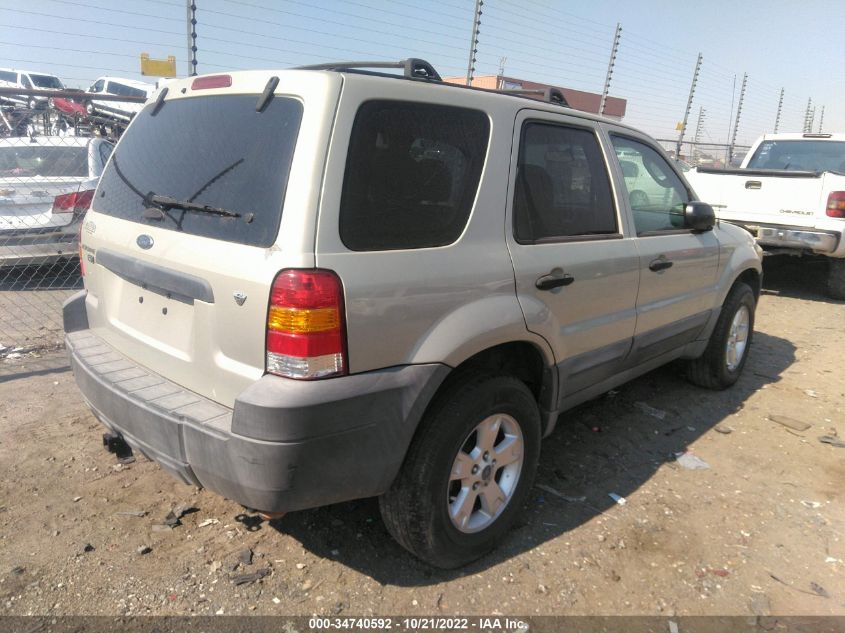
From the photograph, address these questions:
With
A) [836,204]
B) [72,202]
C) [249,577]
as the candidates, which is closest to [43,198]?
[72,202]

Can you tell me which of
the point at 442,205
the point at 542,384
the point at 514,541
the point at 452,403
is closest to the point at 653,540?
the point at 514,541

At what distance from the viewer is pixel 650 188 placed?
144 inches

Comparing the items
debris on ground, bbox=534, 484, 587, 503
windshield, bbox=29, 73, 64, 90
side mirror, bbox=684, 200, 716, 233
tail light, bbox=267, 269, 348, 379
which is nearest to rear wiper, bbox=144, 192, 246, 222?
tail light, bbox=267, 269, 348, 379

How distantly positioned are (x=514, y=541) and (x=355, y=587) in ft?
2.53

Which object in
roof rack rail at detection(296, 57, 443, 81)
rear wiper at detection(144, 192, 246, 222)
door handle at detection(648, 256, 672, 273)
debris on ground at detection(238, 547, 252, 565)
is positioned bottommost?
debris on ground at detection(238, 547, 252, 565)

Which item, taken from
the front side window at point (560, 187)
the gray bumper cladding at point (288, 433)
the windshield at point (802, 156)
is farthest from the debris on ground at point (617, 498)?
the windshield at point (802, 156)

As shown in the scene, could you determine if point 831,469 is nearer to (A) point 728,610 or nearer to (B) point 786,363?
(A) point 728,610

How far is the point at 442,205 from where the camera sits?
2312mm

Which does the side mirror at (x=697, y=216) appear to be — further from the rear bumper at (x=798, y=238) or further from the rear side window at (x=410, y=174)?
the rear bumper at (x=798, y=238)

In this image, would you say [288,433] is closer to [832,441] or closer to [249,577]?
[249,577]

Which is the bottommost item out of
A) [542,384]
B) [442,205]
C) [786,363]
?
[786,363]

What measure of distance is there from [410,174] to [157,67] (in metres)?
5.24

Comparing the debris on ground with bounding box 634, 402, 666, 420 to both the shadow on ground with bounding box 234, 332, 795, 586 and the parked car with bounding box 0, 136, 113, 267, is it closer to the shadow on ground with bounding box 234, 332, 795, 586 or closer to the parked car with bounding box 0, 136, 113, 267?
the shadow on ground with bounding box 234, 332, 795, 586

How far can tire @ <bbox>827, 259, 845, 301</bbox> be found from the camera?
7.72 metres
